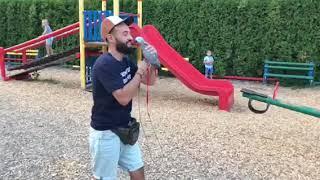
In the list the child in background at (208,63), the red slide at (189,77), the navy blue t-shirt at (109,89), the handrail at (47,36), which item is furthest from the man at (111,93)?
the child in background at (208,63)

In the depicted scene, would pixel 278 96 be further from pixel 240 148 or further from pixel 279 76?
pixel 240 148

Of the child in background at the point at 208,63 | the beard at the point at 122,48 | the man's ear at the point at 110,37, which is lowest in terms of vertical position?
the child in background at the point at 208,63

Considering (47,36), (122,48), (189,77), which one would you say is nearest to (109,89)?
(122,48)

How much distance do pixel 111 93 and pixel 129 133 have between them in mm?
324

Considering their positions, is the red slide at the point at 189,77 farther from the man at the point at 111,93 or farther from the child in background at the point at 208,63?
the man at the point at 111,93

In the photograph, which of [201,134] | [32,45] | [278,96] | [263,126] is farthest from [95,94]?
[32,45]

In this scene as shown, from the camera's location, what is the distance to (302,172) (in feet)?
15.1

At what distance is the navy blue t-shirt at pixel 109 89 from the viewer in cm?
288

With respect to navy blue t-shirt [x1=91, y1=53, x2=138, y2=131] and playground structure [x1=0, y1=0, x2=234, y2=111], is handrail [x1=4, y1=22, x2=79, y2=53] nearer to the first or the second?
playground structure [x1=0, y1=0, x2=234, y2=111]

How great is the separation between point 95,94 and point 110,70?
0.25 metres

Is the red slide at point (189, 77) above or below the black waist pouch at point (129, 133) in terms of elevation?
below

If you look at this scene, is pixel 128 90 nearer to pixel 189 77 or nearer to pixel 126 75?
pixel 126 75

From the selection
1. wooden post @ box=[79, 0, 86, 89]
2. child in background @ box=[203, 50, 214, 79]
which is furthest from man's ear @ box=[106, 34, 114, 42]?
child in background @ box=[203, 50, 214, 79]

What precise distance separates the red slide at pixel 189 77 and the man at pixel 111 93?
5.27m
